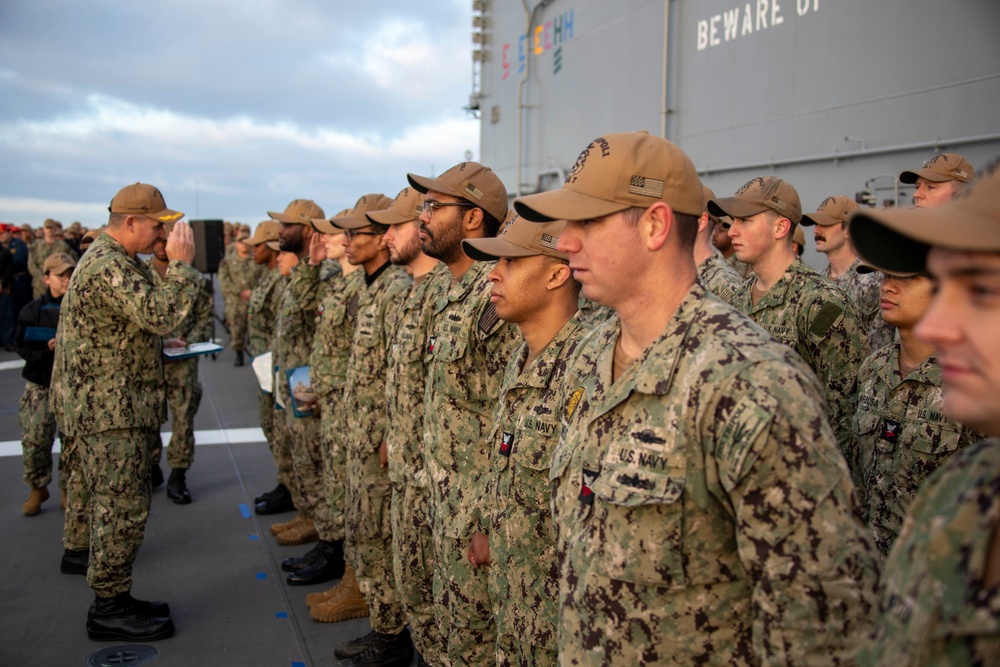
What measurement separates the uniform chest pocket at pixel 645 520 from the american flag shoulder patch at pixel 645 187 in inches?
22.2

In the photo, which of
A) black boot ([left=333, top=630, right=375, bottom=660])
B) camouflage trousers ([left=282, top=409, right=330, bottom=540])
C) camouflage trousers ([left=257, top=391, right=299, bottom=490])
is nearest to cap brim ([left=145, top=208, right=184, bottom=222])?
camouflage trousers ([left=282, top=409, right=330, bottom=540])

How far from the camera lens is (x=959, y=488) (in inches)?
43.3

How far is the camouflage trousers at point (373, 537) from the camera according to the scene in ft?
12.8

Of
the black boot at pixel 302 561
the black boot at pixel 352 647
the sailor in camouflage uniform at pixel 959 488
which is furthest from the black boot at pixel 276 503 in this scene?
the sailor in camouflage uniform at pixel 959 488

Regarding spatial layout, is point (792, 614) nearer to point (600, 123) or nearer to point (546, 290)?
point (546, 290)

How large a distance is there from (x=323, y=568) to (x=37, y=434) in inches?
102

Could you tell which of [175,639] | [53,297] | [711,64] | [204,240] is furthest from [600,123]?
[175,639]

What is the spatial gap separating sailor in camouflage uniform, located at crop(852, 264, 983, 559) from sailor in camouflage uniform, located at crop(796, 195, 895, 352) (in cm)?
252

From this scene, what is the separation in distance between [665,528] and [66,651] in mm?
3633

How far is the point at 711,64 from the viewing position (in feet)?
31.0

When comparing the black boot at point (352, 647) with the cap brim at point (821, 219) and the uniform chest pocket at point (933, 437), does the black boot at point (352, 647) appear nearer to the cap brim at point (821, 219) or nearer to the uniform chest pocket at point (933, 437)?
the uniform chest pocket at point (933, 437)

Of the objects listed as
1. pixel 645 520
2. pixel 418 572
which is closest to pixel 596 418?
pixel 645 520

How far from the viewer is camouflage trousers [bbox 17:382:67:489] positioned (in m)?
5.90

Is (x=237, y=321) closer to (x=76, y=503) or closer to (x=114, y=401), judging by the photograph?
(x=76, y=503)
